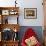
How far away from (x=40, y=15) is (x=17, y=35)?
3.85ft

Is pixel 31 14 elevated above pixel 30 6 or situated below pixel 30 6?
below

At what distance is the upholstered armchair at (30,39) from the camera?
556 centimetres

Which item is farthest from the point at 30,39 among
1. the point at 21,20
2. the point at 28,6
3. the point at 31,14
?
the point at 28,6

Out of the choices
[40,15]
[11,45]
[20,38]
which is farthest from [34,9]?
[11,45]

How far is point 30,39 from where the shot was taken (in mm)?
5602

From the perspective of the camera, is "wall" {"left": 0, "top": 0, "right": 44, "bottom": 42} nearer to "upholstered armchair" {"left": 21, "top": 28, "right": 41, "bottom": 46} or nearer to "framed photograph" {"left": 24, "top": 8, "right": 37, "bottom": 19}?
"framed photograph" {"left": 24, "top": 8, "right": 37, "bottom": 19}

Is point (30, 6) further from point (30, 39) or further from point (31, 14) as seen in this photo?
point (30, 39)

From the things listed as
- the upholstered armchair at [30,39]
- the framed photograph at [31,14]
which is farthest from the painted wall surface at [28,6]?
the upholstered armchair at [30,39]

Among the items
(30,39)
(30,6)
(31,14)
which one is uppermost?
(30,6)

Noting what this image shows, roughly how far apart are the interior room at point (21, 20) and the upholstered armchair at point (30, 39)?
0.09 meters

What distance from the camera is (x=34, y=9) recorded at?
6105 millimetres

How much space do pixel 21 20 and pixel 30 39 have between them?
90 centimetres

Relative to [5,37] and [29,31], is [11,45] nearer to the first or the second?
[5,37]

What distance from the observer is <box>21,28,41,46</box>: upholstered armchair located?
18.2ft
